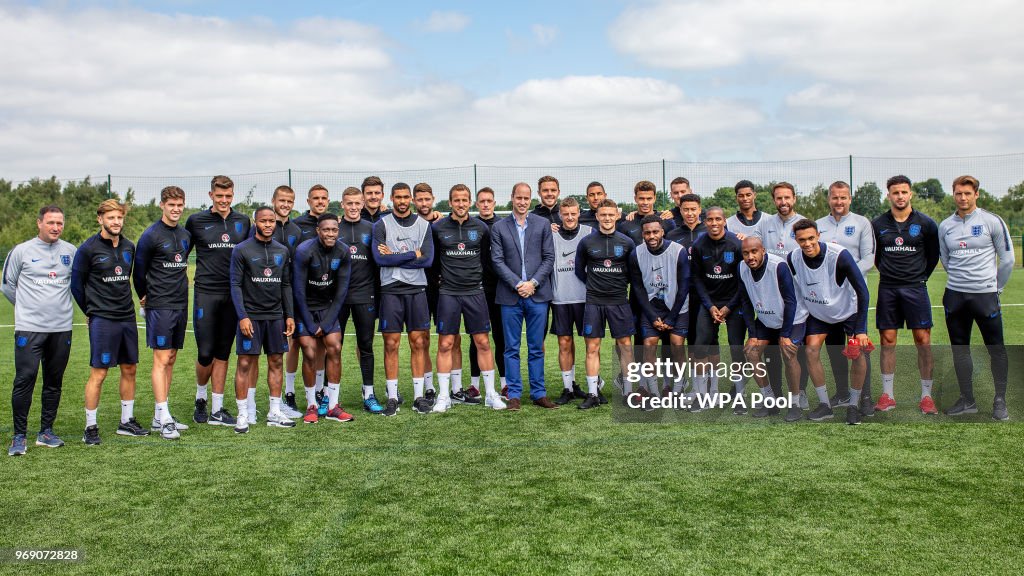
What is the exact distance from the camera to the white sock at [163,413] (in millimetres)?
6529

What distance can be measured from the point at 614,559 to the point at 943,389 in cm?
484

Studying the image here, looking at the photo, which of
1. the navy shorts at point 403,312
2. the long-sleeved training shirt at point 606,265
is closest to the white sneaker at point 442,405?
the navy shorts at point 403,312

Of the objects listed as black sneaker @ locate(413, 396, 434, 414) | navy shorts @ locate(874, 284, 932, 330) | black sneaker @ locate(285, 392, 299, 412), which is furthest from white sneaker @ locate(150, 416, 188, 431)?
navy shorts @ locate(874, 284, 932, 330)

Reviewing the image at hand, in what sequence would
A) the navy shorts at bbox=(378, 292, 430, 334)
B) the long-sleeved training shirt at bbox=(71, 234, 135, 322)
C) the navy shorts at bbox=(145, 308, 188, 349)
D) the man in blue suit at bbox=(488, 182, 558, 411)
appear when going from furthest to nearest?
the man in blue suit at bbox=(488, 182, 558, 411) < the navy shorts at bbox=(378, 292, 430, 334) < the navy shorts at bbox=(145, 308, 188, 349) < the long-sleeved training shirt at bbox=(71, 234, 135, 322)

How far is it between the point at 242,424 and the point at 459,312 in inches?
80.7

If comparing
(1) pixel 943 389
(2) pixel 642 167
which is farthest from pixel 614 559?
(2) pixel 642 167

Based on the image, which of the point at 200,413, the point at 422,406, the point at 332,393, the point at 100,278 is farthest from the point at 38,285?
the point at 422,406

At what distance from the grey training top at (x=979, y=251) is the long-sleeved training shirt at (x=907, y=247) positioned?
161 mm

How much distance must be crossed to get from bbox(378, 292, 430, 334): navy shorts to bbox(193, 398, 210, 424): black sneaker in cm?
169

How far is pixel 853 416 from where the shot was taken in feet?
A: 21.4

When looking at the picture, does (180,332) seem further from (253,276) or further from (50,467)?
(50,467)

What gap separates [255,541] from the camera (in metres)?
4.27

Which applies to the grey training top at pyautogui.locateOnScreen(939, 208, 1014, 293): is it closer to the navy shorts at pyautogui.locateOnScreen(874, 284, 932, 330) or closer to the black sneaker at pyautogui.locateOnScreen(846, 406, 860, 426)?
the navy shorts at pyautogui.locateOnScreen(874, 284, 932, 330)

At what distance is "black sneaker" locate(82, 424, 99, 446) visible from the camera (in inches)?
249
